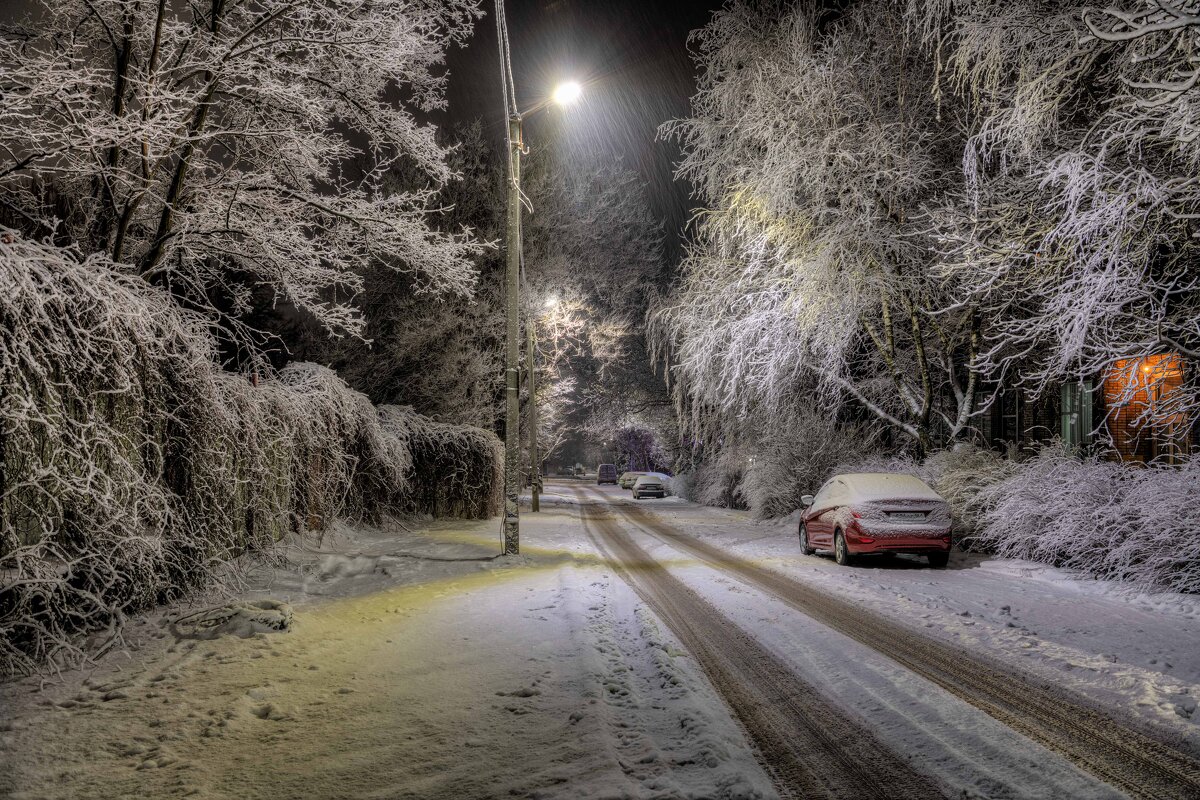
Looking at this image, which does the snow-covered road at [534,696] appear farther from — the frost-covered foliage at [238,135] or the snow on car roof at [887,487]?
the frost-covered foliage at [238,135]

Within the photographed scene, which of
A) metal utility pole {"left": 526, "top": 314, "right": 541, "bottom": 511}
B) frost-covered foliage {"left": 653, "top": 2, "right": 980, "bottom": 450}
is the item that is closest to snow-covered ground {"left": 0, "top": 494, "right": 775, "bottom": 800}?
frost-covered foliage {"left": 653, "top": 2, "right": 980, "bottom": 450}

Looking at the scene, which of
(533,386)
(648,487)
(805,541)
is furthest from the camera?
(648,487)

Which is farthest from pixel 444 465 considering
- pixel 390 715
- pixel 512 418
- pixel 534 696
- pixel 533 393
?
pixel 390 715

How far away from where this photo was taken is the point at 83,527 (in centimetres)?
563

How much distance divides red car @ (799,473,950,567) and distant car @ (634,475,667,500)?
996 inches

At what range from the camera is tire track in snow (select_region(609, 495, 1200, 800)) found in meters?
3.77

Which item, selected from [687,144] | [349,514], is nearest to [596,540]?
[349,514]

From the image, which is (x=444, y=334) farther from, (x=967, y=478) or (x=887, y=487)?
(x=967, y=478)

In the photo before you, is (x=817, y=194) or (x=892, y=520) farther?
(x=817, y=194)

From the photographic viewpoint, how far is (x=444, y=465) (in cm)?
1814

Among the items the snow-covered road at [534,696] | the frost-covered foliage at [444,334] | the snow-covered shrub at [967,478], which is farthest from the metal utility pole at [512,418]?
the snow-covered shrub at [967,478]

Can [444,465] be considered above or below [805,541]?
above

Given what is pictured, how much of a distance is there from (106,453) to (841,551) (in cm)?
1060

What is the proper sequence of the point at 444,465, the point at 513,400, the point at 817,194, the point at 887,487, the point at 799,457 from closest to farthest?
the point at 513,400 → the point at 887,487 → the point at 817,194 → the point at 444,465 → the point at 799,457
